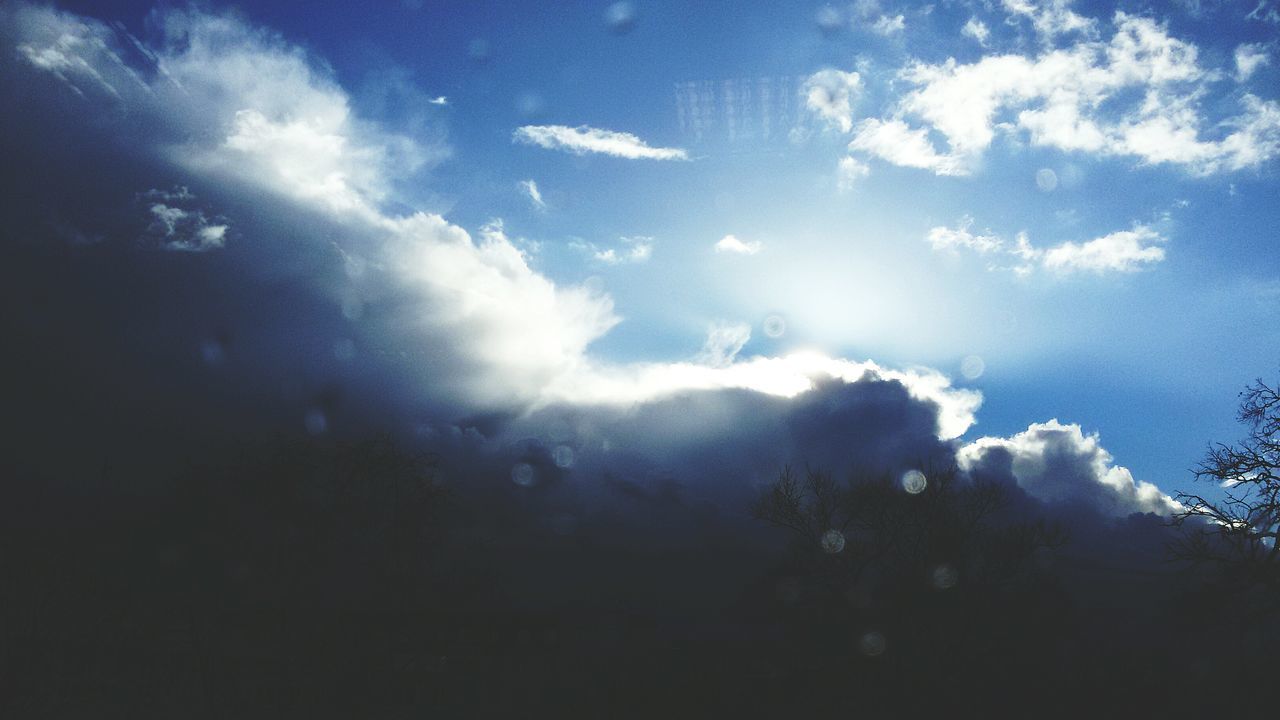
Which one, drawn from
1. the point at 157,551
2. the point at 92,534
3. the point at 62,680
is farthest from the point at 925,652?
the point at 62,680

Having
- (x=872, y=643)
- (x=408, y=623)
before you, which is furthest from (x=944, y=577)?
(x=408, y=623)

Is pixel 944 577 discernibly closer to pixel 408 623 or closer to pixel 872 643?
pixel 872 643

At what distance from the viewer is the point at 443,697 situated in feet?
142

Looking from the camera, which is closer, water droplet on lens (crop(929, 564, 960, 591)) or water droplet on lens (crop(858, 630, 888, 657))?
Result: water droplet on lens (crop(929, 564, 960, 591))

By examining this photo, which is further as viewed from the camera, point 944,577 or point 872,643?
point 872,643

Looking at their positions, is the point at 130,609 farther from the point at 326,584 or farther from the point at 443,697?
the point at 443,697

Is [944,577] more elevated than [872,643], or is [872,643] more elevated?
[944,577]

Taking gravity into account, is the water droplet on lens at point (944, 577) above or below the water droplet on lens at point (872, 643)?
above

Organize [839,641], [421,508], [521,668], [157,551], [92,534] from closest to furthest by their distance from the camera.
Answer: [157,551] < [92,534] < [421,508] < [839,641] < [521,668]

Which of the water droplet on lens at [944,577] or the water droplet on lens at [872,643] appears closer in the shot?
the water droplet on lens at [944,577]

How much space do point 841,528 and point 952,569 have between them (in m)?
8.22

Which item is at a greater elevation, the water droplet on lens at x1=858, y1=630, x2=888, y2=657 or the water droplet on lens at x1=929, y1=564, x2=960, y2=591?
the water droplet on lens at x1=929, y1=564, x2=960, y2=591

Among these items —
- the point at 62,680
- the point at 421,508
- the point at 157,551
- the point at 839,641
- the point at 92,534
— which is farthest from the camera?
the point at 62,680

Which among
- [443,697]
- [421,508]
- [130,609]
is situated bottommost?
[443,697]
